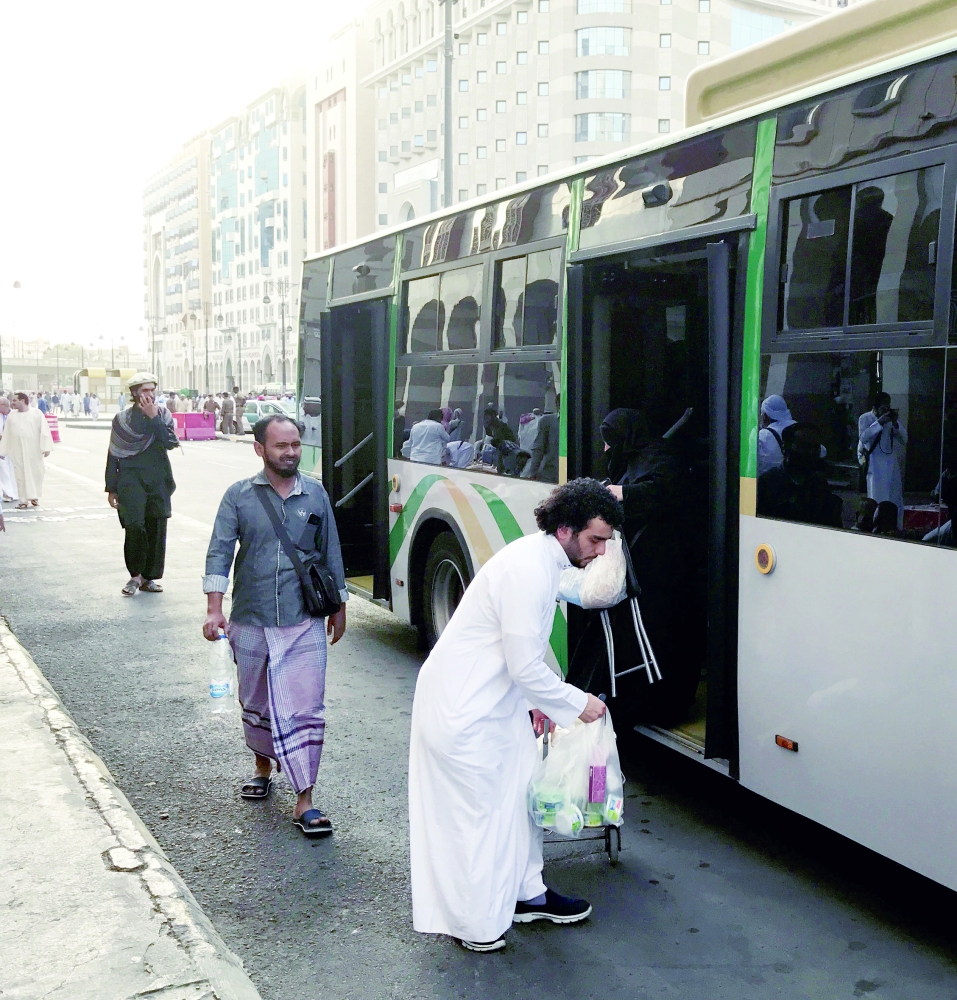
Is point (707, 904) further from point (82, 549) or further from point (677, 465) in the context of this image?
point (82, 549)

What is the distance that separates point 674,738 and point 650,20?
7353 centimetres

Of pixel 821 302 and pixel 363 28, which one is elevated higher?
pixel 363 28

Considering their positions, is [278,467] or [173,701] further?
[173,701]

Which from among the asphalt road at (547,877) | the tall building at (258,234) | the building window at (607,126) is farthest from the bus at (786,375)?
the tall building at (258,234)

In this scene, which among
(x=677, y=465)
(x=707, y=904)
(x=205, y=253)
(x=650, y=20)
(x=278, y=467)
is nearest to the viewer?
(x=707, y=904)

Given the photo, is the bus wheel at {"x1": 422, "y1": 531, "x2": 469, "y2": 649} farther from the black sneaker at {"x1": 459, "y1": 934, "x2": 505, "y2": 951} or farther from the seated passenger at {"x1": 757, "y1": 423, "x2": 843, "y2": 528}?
the black sneaker at {"x1": 459, "y1": 934, "x2": 505, "y2": 951}

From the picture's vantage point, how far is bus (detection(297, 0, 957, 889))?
3.71 m

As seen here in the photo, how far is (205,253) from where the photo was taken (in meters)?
149

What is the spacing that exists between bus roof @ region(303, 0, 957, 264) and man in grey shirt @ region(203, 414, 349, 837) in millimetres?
2058

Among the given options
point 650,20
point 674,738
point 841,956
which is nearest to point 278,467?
point 674,738

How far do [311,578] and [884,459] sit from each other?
2.52 m

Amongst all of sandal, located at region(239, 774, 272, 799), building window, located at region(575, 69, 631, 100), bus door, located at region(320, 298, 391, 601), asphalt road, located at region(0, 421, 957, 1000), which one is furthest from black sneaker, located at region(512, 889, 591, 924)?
building window, located at region(575, 69, 631, 100)

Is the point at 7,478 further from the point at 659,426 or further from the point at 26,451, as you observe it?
the point at 659,426

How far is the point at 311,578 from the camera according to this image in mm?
5184
